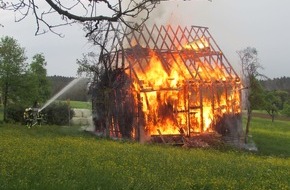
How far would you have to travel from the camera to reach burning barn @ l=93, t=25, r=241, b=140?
1492 inches

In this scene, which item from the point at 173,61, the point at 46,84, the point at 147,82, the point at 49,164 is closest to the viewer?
the point at 49,164

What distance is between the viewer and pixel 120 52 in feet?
136

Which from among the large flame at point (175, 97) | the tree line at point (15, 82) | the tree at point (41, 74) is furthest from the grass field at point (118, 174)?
the tree at point (41, 74)

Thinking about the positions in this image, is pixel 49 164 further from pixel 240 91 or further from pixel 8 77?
pixel 8 77

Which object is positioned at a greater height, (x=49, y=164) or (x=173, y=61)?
(x=173, y=61)

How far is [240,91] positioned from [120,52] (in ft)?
36.9

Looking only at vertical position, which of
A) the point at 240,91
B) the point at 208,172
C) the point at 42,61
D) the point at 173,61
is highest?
the point at 42,61

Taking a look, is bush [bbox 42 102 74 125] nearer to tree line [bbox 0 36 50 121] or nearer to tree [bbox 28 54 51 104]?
tree line [bbox 0 36 50 121]

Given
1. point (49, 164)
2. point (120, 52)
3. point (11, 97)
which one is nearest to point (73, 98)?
point (11, 97)

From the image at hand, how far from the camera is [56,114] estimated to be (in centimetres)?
5541

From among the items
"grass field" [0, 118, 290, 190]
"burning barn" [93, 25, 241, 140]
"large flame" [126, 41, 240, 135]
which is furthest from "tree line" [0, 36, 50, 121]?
"grass field" [0, 118, 290, 190]

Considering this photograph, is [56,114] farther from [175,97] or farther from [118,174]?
[118,174]

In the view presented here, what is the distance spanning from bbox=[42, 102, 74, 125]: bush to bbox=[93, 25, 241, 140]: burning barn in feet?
41.1

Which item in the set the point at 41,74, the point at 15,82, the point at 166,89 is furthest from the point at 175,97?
the point at 41,74
